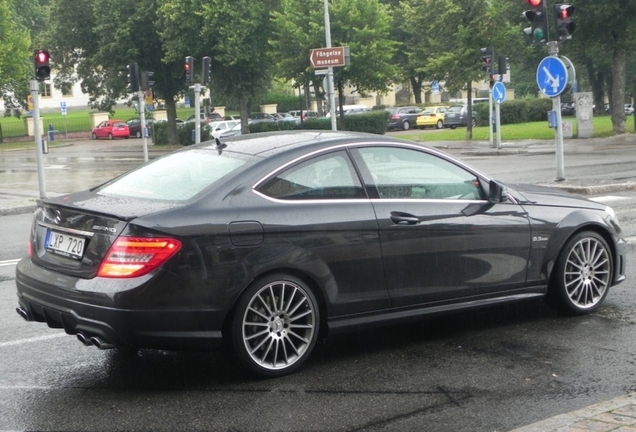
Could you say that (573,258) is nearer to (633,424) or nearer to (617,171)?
(633,424)

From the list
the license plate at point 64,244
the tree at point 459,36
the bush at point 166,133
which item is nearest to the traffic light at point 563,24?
the license plate at point 64,244

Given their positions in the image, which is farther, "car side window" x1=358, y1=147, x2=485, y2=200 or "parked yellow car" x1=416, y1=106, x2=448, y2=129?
"parked yellow car" x1=416, y1=106, x2=448, y2=129

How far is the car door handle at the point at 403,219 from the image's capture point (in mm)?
6219

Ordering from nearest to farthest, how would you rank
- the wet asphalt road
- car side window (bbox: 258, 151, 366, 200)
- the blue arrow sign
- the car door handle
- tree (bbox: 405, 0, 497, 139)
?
the wet asphalt road, car side window (bbox: 258, 151, 366, 200), the car door handle, the blue arrow sign, tree (bbox: 405, 0, 497, 139)

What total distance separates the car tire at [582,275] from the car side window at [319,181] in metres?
1.87

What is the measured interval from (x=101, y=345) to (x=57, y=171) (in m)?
29.4

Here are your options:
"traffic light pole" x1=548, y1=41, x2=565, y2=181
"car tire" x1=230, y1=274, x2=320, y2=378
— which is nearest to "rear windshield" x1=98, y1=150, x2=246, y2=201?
"car tire" x1=230, y1=274, x2=320, y2=378

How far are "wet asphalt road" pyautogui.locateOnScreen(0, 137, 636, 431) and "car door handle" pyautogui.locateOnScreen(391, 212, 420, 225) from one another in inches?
35.0

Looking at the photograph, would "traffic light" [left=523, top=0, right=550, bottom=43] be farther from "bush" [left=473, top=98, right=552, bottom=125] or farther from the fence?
the fence

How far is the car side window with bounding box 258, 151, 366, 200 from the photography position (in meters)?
5.95


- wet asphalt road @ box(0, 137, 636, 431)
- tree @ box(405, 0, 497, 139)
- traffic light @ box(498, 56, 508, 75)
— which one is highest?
tree @ box(405, 0, 497, 139)

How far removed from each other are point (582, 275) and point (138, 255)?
3560 mm

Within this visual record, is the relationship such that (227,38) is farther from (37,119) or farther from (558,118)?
(558,118)

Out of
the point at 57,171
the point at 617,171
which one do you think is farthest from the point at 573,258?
the point at 57,171
